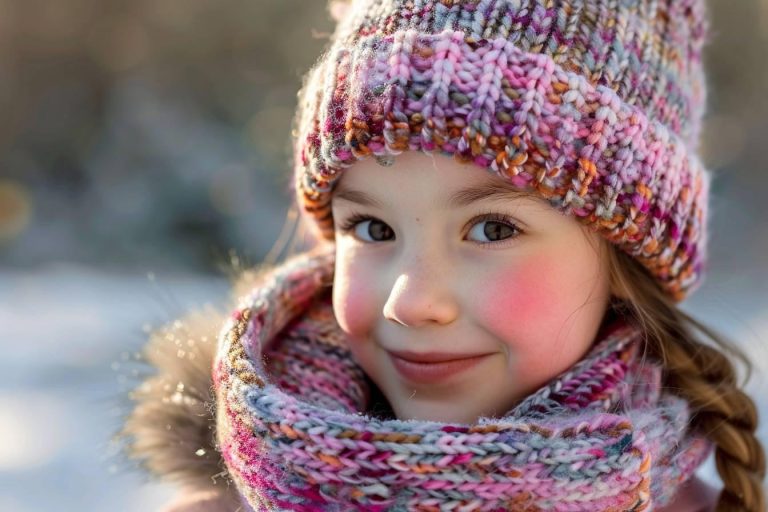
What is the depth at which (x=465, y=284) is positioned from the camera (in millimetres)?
1146

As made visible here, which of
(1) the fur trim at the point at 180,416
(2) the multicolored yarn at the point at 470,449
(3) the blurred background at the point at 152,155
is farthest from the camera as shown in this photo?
(3) the blurred background at the point at 152,155

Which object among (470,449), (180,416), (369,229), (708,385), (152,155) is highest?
(152,155)

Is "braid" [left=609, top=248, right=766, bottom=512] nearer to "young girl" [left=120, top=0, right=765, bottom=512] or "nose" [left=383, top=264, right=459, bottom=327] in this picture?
"young girl" [left=120, top=0, right=765, bottom=512]

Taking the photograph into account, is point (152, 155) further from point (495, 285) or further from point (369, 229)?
point (495, 285)

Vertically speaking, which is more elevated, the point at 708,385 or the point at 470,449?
the point at 708,385

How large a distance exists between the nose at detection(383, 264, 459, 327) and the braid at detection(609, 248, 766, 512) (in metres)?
0.34

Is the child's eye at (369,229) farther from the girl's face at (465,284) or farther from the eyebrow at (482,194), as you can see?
the eyebrow at (482,194)

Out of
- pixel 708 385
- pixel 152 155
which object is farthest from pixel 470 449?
pixel 152 155

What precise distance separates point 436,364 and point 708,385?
52cm

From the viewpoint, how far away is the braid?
133 cm

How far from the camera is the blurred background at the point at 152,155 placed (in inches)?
152

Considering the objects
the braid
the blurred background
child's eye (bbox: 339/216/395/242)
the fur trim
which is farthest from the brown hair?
the blurred background

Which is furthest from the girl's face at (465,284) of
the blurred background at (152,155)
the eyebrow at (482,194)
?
the blurred background at (152,155)

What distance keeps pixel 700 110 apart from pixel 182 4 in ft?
18.3
